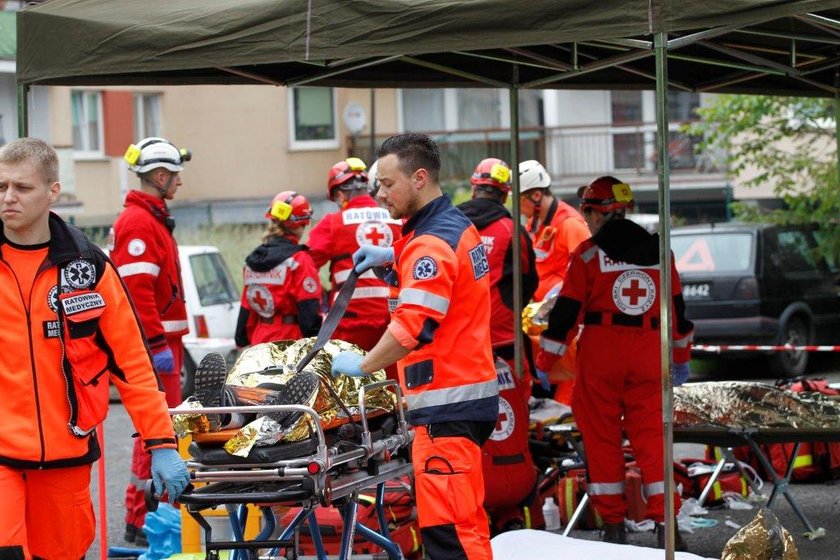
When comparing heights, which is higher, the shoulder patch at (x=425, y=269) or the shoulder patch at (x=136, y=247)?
the shoulder patch at (x=136, y=247)

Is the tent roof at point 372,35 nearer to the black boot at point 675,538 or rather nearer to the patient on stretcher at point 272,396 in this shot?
the patient on stretcher at point 272,396

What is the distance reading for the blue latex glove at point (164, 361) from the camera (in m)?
8.12

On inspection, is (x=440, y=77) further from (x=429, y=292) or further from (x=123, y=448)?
(x=123, y=448)

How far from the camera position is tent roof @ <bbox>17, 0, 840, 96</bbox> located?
5.45 meters

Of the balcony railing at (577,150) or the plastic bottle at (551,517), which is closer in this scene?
the plastic bottle at (551,517)

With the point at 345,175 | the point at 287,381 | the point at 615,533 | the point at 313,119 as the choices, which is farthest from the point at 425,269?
the point at 313,119

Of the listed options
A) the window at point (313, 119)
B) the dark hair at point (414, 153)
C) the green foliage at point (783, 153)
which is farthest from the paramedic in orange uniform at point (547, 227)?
the window at point (313, 119)

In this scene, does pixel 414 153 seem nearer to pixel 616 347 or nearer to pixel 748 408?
pixel 616 347

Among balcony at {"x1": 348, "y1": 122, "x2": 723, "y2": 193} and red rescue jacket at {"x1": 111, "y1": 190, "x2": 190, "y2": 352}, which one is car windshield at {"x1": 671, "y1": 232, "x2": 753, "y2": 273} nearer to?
red rescue jacket at {"x1": 111, "y1": 190, "x2": 190, "y2": 352}

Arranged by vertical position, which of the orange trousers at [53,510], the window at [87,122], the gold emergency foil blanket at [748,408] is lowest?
the gold emergency foil blanket at [748,408]

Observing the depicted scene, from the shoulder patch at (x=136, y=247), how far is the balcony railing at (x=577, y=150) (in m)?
23.3

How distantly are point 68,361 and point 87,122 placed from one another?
27414mm

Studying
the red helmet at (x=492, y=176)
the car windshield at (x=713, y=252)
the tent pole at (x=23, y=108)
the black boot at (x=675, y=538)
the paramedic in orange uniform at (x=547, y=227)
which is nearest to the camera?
the tent pole at (x=23, y=108)

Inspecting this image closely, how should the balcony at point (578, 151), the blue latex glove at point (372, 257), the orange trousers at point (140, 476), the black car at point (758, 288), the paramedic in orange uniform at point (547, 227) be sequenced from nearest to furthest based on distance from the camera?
the blue latex glove at point (372, 257) → the orange trousers at point (140, 476) → the paramedic in orange uniform at point (547, 227) → the black car at point (758, 288) → the balcony at point (578, 151)
